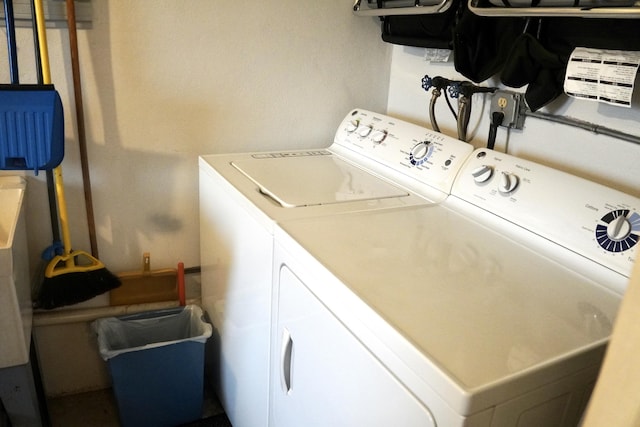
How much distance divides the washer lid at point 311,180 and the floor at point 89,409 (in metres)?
0.94

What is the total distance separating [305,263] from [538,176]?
24.9 inches

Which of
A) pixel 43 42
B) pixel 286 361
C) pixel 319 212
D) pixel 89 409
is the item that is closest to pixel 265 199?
pixel 319 212

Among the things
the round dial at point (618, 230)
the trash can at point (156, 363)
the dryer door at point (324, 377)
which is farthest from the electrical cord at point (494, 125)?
the trash can at point (156, 363)

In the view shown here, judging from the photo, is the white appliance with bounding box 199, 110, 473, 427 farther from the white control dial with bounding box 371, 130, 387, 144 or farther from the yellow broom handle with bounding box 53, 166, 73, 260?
the yellow broom handle with bounding box 53, 166, 73, 260

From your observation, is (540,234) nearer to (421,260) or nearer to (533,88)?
(421,260)

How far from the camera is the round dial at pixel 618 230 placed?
3.44ft

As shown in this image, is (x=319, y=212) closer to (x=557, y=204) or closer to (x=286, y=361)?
(x=286, y=361)

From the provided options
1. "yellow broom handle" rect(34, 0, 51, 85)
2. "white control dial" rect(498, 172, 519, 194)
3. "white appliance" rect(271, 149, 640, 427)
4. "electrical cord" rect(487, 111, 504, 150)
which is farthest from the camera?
"electrical cord" rect(487, 111, 504, 150)

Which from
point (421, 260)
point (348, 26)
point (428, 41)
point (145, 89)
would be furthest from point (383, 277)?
point (348, 26)

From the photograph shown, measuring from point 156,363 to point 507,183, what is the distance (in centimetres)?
123

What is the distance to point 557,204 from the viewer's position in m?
1.20

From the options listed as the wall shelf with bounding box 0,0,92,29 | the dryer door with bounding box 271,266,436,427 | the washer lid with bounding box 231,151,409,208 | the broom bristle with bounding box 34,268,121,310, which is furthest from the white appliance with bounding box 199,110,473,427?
the wall shelf with bounding box 0,0,92,29

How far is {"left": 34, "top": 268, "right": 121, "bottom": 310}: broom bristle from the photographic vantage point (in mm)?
1653

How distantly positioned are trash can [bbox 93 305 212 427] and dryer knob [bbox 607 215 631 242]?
124 centimetres
